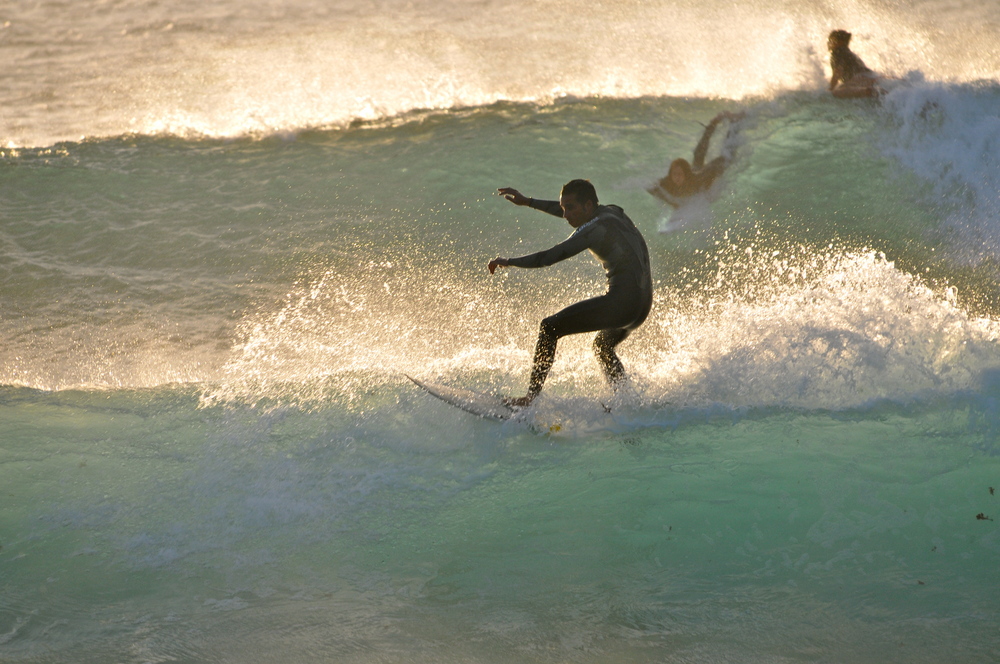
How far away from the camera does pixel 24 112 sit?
29.0 feet

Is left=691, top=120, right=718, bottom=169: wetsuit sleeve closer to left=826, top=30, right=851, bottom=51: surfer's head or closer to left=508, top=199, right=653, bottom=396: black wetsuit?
left=826, top=30, right=851, bottom=51: surfer's head

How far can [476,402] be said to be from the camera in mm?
4715

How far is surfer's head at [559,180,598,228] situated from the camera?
13.9 ft

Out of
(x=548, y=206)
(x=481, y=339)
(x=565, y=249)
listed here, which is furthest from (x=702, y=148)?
(x=565, y=249)

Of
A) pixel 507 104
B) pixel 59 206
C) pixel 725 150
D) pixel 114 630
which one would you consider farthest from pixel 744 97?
pixel 114 630

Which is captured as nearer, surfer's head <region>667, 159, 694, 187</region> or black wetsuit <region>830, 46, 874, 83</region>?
surfer's head <region>667, 159, 694, 187</region>

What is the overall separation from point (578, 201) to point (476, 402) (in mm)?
1388

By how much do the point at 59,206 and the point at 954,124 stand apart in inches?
363

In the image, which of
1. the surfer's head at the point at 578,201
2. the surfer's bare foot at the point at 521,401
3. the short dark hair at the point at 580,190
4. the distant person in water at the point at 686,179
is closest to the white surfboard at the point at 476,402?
the surfer's bare foot at the point at 521,401

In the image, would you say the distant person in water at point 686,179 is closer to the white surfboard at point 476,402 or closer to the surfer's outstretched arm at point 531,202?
the surfer's outstretched arm at point 531,202

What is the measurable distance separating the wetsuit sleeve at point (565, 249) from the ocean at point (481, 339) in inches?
41.7

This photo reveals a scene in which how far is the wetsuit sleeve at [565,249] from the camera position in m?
4.09

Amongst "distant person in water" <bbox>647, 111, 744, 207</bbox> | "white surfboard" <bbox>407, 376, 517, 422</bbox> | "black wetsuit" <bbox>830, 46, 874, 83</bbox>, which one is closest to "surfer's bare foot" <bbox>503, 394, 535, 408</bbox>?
"white surfboard" <bbox>407, 376, 517, 422</bbox>

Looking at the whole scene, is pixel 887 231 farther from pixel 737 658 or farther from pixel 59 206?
pixel 59 206
